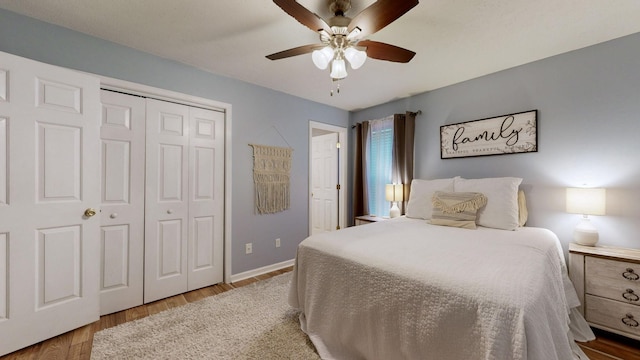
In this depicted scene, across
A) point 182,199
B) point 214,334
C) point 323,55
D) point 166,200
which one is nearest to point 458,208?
point 323,55

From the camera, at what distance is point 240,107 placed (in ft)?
9.86

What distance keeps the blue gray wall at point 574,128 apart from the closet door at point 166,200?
321 centimetres

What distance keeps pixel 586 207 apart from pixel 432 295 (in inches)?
75.1

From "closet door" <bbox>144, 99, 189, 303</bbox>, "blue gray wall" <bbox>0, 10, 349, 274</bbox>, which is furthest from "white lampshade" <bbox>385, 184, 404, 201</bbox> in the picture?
"closet door" <bbox>144, 99, 189, 303</bbox>

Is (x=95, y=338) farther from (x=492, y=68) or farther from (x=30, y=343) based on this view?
(x=492, y=68)

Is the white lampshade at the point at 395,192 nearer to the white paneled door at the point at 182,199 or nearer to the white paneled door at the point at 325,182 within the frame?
the white paneled door at the point at 325,182

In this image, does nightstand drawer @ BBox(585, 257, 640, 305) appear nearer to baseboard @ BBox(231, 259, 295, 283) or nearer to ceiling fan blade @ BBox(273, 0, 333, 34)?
ceiling fan blade @ BBox(273, 0, 333, 34)

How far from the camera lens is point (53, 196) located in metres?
1.85

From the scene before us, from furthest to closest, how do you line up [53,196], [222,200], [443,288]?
[222,200] < [53,196] < [443,288]

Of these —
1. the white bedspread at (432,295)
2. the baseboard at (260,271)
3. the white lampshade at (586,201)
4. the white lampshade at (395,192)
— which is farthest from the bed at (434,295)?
the white lampshade at (395,192)

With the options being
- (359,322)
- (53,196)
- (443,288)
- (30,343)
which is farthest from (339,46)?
(30,343)

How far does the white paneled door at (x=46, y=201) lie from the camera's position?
65.9 inches

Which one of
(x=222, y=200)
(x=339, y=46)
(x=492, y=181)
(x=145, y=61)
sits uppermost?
(x=145, y=61)

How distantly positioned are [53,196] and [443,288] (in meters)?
2.64
